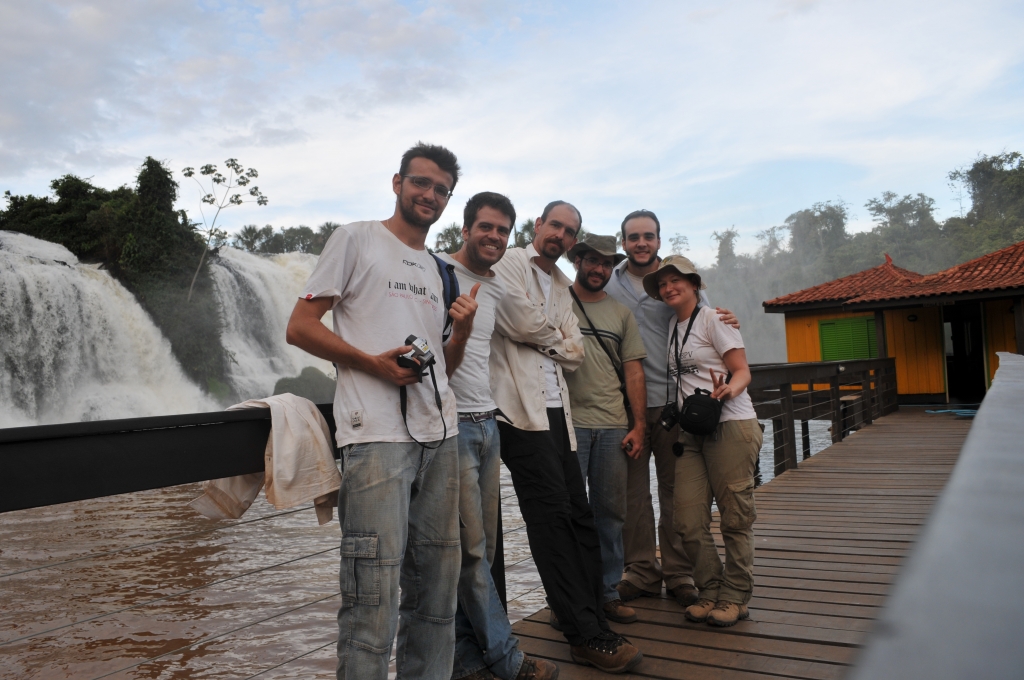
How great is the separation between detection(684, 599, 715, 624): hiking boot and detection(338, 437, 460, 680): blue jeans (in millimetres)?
1383

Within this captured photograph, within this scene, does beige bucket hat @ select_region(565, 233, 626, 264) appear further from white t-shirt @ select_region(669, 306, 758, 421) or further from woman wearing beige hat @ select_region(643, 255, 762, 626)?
white t-shirt @ select_region(669, 306, 758, 421)

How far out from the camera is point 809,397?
9.72 m

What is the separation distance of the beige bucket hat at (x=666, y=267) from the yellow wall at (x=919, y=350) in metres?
15.4

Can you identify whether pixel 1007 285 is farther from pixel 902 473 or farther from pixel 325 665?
pixel 325 665

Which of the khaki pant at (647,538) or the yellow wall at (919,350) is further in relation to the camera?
the yellow wall at (919,350)

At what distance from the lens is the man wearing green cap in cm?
346

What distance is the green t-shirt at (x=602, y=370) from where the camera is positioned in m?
3.46

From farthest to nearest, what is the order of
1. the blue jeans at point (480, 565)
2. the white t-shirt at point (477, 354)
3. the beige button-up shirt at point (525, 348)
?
the beige button-up shirt at point (525, 348)
the white t-shirt at point (477, 354)
the blue jeans at point (480, 565)

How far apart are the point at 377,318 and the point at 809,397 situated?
856cm

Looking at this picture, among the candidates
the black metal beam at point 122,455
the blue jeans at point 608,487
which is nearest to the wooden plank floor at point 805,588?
the blue jeans at point 608,487

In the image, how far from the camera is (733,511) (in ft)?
11.1

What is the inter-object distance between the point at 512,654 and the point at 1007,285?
50.0 ft

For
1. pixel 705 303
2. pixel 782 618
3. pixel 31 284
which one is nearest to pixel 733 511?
pixel 782 618

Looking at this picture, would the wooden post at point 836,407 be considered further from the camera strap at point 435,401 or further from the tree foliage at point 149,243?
Answer: the tree foliage at point 149,243
